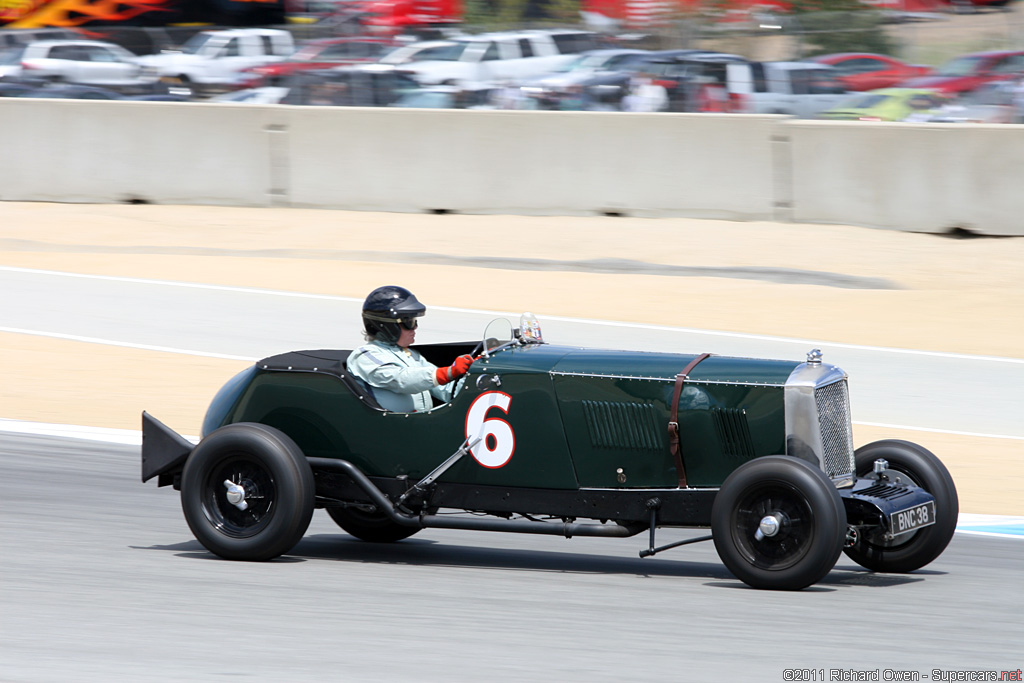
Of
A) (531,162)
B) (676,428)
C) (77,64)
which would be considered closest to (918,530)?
(676,428)

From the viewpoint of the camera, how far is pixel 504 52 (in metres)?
25.1

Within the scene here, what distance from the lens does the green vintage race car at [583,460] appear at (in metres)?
6.05

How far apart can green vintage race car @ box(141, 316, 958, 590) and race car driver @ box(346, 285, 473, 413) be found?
0.33 ft

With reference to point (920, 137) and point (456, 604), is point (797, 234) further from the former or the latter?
point (456, 604)

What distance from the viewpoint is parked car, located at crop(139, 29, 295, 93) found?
22.4 meters

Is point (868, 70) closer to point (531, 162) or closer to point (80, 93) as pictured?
point (531, 162)

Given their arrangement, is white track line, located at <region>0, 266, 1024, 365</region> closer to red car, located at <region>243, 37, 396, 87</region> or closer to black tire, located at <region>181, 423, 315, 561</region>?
red car, located at <region>243, 37, 396, 87</region>

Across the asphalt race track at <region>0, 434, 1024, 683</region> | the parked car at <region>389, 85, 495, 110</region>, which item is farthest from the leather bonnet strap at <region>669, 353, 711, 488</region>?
the parked car at <region>389, 85, 495, 110</region>

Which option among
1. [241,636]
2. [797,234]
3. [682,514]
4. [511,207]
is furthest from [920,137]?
[241,636]

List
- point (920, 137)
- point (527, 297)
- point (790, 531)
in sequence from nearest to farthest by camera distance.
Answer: point (790, 531) < point (527, 297) < point (920, 137)

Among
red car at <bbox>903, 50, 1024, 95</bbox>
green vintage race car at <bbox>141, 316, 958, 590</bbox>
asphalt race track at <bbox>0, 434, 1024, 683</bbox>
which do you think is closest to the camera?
asphalt race track at <bbox>0, 434, 1024, 683</bbox>

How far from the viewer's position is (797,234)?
1789 centimetres

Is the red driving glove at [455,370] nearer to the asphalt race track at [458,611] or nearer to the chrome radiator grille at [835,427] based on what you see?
the asphalt race track at [458,611]

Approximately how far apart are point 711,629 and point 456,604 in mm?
1094
